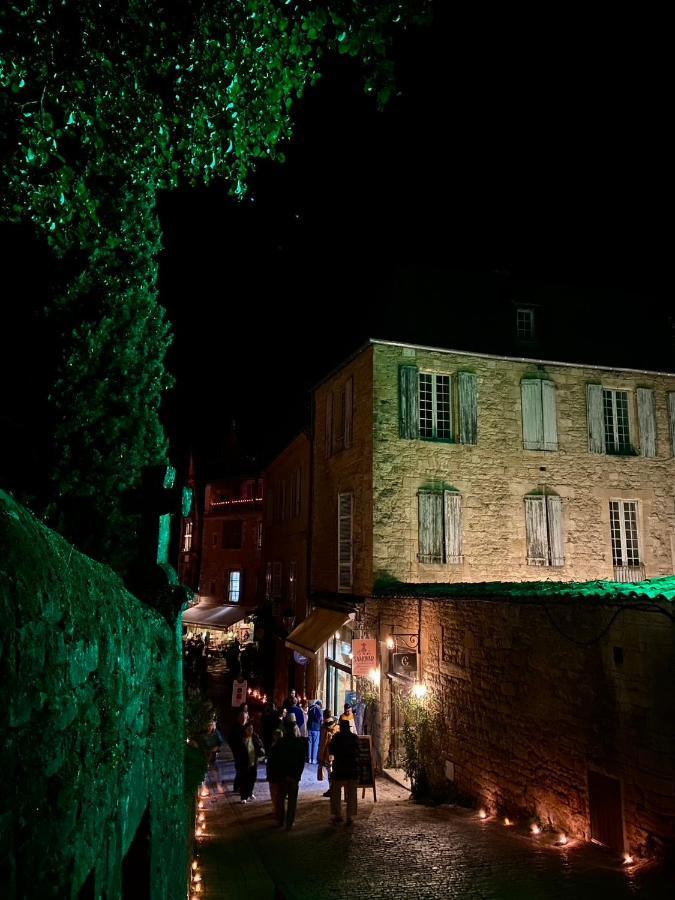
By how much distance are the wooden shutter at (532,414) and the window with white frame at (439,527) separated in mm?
2770

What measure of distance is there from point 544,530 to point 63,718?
17044 millimetres

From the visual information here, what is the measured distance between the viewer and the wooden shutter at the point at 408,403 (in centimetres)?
1716

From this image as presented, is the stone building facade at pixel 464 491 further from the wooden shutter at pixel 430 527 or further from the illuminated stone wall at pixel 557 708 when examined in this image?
the illuminated stone wall at pixel 557 708

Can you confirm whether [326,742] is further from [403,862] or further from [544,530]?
[544,530]

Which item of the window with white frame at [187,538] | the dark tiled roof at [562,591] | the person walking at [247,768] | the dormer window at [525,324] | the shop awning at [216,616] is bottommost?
the person walking at [247,768]

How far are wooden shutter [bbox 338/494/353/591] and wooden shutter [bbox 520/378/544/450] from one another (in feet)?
17.3

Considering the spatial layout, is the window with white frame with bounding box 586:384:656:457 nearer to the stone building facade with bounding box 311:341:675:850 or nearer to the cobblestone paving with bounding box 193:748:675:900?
the stone building facade with bounding box 311:341:675:850

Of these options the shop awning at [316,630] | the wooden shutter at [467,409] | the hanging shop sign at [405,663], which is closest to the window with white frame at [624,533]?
the wooden shutter at [467,409]

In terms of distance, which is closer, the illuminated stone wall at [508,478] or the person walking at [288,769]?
the person walking at [288,769]

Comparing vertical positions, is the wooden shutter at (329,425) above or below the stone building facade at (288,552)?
above

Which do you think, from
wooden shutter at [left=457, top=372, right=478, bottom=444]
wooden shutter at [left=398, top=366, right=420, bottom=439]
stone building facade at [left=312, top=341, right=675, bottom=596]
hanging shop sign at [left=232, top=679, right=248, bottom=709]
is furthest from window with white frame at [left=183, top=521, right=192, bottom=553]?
wooden shutter at [left=457, top=372, right=478, bottom=444]

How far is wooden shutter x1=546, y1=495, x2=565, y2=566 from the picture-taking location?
58.1 ft

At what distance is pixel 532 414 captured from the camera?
18.3 metres

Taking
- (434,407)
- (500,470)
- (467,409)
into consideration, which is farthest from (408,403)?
(500,470)
